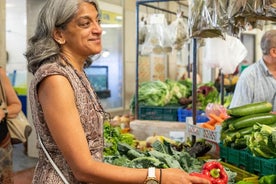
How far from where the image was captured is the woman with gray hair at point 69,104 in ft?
5.98

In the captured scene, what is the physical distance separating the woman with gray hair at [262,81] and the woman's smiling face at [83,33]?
2843 millimetres

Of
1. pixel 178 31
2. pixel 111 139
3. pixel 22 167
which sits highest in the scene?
pixel 178 31

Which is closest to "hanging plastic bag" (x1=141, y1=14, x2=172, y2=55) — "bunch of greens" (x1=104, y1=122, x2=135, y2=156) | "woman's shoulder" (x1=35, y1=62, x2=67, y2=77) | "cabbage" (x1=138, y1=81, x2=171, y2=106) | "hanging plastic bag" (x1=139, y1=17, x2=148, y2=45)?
"hanging plastic bag" (x1=139, y1=17, x2=148, y2=45)

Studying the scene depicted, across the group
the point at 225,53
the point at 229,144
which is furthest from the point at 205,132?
the point at 225,53

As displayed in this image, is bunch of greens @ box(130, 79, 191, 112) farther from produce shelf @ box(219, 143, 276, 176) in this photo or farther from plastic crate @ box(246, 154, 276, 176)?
plastic crate @ box(246, 154, 276, 176)

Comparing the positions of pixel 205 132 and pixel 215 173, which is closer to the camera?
pixel 215 173

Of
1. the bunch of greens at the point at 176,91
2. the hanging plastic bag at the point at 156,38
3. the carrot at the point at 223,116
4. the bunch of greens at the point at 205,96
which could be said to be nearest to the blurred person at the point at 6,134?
the carrot at the point at 223,116

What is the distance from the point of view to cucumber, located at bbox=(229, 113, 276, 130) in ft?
10.4

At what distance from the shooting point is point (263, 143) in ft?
9.14

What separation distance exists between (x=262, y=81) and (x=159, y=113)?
205 cm

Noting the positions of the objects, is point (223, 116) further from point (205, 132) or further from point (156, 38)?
point (156, 38)

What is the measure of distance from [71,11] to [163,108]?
4378mm

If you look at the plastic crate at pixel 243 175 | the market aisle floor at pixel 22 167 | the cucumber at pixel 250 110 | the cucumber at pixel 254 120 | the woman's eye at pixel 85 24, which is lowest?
the market aisle floor at pixel 22 167

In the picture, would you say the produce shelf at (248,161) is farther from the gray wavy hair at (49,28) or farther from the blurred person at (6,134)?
the blurred person at (6,134)
